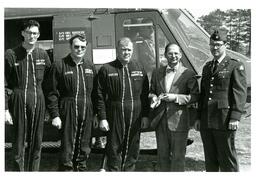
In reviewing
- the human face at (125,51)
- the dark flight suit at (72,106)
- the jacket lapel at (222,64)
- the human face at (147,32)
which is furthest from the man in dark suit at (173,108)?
the human face at (147,32)

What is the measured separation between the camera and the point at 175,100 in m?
4.32

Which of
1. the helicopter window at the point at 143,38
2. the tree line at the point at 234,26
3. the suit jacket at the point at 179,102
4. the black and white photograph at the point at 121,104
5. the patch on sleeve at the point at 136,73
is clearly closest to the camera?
the black and white photograph at the point at 121,104

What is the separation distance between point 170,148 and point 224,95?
0.90 metres

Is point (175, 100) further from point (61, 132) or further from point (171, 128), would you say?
point (61, 132)

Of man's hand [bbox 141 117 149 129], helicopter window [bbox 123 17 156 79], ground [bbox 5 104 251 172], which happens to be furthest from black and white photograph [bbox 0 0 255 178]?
ground [bbox 5 104 251 172]

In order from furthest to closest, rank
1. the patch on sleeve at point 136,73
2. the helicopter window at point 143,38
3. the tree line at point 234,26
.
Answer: the tree line at point 234,26
the helicopter window at point 143,38
the patch on sleeve at point 136,73

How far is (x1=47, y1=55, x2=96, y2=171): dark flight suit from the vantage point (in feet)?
14.2

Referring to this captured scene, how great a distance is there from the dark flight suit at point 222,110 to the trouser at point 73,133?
4.59 feet

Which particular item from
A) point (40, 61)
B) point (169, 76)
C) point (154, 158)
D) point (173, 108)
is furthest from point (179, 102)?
point (154, 158)

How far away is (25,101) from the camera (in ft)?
14.2

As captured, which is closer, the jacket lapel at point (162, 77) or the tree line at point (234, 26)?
the jacket lapel at point (162, 77)

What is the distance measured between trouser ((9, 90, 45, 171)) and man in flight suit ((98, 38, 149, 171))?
0.74 meters

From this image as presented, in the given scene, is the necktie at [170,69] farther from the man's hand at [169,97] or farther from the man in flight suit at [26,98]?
the man in flight suit at [26,98]

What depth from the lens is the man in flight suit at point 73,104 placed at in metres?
4.33
